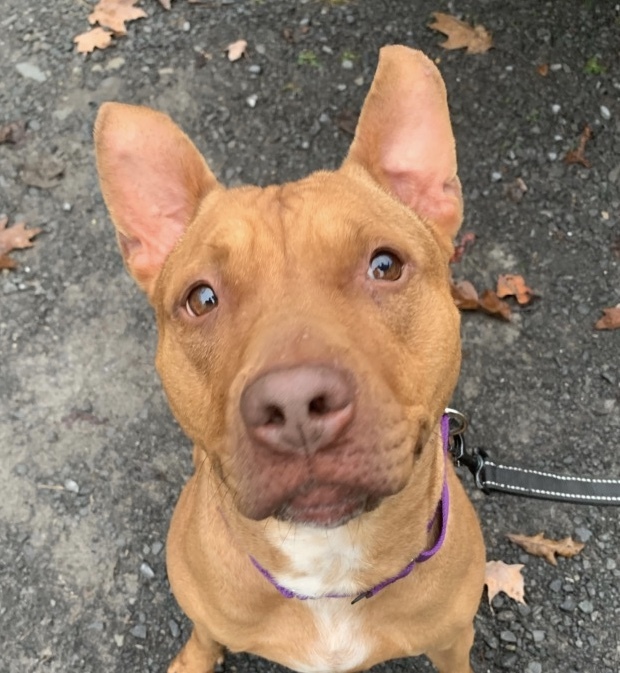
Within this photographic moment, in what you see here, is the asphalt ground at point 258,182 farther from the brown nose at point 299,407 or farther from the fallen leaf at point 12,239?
the brown nose at point 299,407

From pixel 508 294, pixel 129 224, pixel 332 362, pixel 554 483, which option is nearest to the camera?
pixel 332 362

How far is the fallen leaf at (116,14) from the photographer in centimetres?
608

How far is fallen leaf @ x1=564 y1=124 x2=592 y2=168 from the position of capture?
5.39 metres

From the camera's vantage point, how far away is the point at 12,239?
520 cm

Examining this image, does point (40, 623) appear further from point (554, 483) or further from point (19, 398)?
point (554, 483)

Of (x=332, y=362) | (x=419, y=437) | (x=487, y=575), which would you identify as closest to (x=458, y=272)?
(x=487, y=575)

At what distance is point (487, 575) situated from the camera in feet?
13.6

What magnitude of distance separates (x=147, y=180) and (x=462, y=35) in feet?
12.1

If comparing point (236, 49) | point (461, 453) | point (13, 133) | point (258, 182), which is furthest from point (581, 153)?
point (13, 133)

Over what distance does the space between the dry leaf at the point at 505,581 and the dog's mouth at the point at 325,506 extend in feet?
6.95

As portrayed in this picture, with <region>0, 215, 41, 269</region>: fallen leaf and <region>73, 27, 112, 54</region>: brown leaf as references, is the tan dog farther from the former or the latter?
<region>73, 27, 112, 54</region>: brown leaf

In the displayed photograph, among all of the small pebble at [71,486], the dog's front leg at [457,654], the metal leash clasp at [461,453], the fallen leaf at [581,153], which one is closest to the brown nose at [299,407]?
the metal leash clasp at [461,453]

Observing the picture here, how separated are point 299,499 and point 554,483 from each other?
5.09 ft

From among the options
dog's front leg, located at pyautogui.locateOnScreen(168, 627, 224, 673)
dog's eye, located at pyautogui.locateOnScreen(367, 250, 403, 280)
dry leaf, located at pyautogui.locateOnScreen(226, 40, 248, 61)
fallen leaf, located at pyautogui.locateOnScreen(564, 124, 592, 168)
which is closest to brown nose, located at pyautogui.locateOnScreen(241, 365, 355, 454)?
dog's eye, located at pyautogui.locateOnScreen(367, 250, 403, 280)
